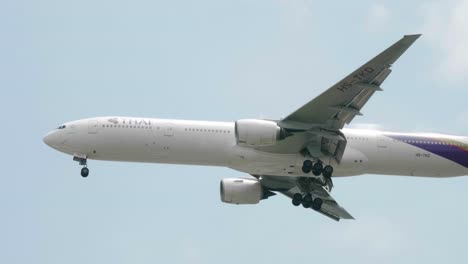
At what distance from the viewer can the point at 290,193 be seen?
6544 centimetres

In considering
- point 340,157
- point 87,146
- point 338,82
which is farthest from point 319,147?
point 87,146

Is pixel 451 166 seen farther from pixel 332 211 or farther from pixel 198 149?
pixel 198 149

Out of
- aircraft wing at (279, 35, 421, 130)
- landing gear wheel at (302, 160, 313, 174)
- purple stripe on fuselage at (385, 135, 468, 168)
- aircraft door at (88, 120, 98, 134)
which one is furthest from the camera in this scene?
purple stripe on fuselage at (385, 135, 468, 168)

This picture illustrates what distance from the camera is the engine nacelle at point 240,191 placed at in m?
63.8

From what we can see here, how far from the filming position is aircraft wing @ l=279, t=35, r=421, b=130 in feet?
175

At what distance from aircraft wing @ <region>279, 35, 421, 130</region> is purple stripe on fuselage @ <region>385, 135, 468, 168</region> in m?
5.07

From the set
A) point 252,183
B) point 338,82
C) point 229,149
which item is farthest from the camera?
point 252,183

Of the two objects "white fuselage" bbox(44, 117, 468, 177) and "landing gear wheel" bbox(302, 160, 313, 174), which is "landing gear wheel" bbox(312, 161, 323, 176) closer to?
"landing gear wheel" bbox(302, 160, 313, 174)

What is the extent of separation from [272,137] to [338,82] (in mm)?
4453

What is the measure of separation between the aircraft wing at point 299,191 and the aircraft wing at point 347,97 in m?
7.02

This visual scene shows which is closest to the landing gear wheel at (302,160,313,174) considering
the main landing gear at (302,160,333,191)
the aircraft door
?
the main landing gear at (302,160,333,191)

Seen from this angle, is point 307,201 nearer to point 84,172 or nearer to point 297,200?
point 297,200

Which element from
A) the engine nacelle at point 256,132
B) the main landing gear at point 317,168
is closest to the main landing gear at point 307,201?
the main landing gear at point 317,168

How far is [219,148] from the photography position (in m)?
58.8
